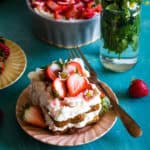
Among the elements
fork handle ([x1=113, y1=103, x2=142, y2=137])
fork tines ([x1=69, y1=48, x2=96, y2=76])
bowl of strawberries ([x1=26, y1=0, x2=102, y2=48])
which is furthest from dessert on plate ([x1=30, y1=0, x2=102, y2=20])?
fork handle ([x1=113, y1=103, x2=142, y2=137])

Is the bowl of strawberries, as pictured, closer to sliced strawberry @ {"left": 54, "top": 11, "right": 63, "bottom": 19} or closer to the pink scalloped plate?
sliced strawberry @ {"left": 54, "top": 11, "right": 63, "bottom": 19}

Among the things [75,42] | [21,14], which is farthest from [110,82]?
[21,14]

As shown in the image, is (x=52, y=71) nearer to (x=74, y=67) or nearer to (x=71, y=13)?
(x=74, y=67)

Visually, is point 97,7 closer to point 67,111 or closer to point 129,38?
point 129,38

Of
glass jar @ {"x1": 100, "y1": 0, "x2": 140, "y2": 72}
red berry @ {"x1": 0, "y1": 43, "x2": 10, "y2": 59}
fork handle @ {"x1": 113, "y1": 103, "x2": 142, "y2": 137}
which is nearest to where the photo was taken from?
fork handle @ {"x1": 113, "y1": 103, "x2": 142, "y2": 137}

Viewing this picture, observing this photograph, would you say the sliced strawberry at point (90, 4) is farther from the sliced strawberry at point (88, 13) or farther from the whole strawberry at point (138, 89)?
the whole strawberry at point (138, 89)

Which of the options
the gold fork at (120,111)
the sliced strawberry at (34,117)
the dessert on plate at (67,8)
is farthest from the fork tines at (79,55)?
the sliced strawberry at (34,117)

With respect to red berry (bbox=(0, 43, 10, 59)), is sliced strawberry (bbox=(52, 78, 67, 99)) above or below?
above
